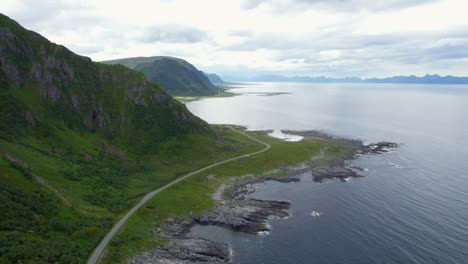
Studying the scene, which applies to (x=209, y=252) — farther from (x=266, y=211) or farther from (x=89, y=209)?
(x=89, y=209)

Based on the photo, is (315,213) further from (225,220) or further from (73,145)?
(73,145)

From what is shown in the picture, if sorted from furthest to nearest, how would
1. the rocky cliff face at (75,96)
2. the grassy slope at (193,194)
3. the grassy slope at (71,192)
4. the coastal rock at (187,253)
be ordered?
the rocky cliff face at (75,96) < the grassy slope at (193,194) < the coastal rock at (187,253) < the grassy slope at (71,192)

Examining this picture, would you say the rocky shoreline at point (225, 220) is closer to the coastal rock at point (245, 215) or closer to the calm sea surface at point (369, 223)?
the coastal rock at point (245, 215)

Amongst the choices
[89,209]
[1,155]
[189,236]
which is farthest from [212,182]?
[1,155]

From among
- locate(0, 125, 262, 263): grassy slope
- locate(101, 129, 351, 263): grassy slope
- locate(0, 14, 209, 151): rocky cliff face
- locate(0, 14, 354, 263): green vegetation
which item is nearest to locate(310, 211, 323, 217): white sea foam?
locate(101, 129, 351, 263): grassy slope

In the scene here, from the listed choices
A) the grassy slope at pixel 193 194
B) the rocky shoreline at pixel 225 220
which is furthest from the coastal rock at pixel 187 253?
the grassy slope at pixel 193 194

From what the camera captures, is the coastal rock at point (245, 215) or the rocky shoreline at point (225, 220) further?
the coastal rock at point (245, 215)
